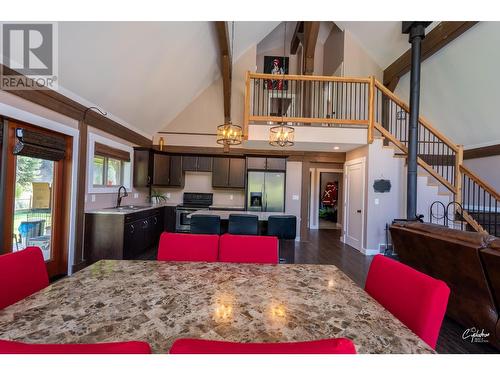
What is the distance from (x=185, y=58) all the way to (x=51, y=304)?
4.71 meters

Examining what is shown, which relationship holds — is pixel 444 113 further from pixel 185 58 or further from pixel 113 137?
pixel 113 137

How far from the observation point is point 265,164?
6.30 meters

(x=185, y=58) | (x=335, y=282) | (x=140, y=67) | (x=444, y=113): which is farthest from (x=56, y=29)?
(x=444, y=113)

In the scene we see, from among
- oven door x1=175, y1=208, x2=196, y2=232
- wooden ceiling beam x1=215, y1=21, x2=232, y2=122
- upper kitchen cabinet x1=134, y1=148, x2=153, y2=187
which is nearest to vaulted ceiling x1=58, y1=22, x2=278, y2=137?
wooden ceiling beam x1=215, y1=21, x2=232, y2=122

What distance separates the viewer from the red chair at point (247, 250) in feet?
6.11

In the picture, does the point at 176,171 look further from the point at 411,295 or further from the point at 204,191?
the point at 411,295

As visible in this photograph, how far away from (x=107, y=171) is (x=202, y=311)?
461 centimetres

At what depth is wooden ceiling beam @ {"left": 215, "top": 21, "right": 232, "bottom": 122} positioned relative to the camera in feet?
14.5

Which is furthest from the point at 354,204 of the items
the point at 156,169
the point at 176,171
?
the point at 156,169

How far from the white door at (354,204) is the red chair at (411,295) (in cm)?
451

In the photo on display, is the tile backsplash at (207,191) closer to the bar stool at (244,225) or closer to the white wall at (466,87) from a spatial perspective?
the bar stool at (244,225)

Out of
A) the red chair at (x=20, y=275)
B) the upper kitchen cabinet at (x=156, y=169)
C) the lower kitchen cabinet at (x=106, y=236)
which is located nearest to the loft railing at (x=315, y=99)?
Answer: the upper kitchen cabinet at (x=156, y=169)

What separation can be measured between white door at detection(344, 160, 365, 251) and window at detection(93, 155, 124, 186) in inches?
208

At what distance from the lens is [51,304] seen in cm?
104
